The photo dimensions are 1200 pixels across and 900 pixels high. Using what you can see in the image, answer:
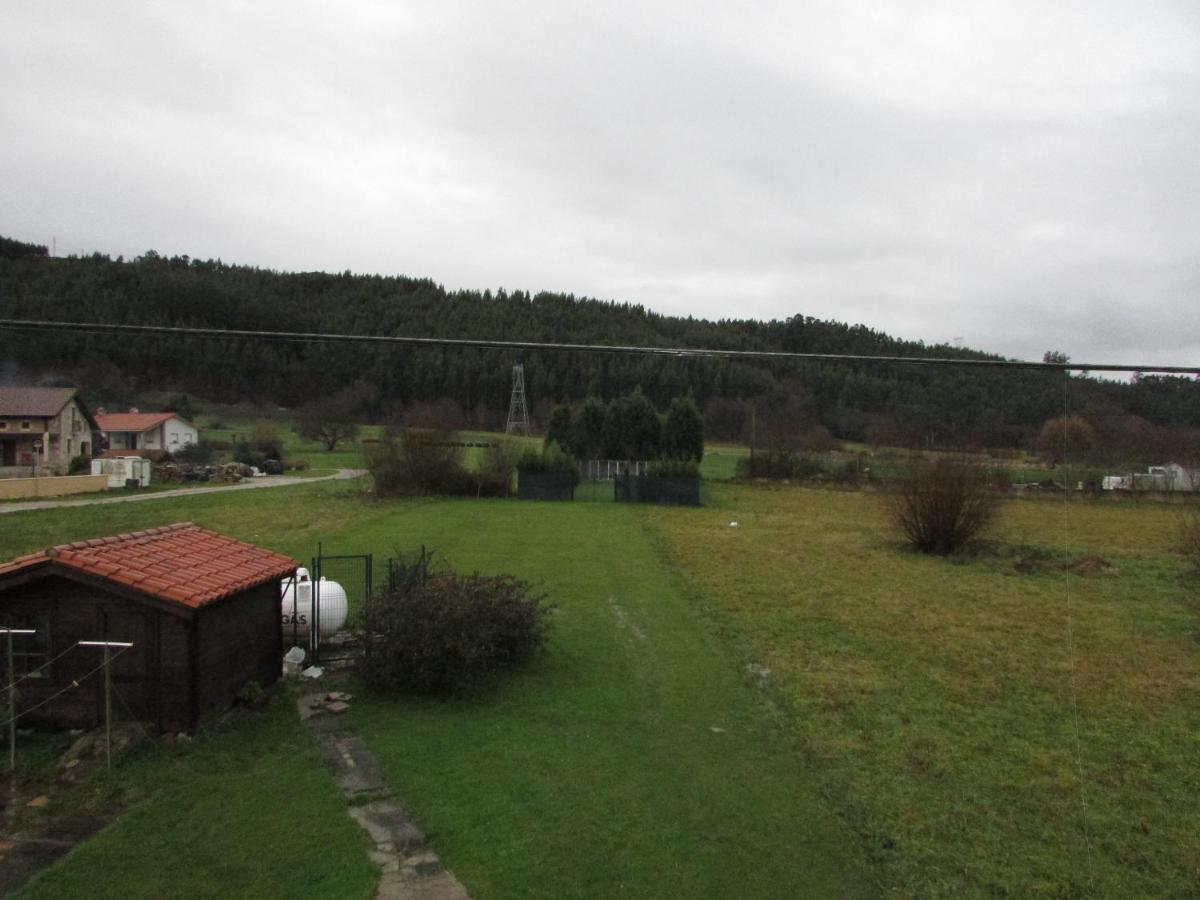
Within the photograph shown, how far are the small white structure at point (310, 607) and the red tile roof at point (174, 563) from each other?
110 cm

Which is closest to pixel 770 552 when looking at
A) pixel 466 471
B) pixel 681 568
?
pixel 681 568

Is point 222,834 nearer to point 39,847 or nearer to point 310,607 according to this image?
point 39,847

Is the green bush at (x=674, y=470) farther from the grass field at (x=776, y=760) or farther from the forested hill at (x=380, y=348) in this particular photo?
the grass field at (x=776, y=760)

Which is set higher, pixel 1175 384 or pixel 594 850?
pixel 1175 384

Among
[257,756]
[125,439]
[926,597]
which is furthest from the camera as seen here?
[125,439]

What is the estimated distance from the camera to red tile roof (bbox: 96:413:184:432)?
24859 millimetres

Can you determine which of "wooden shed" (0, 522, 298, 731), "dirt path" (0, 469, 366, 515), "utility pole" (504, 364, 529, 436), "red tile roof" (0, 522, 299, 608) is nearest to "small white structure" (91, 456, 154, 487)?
"dirt path" (0, 469, 366, 515)

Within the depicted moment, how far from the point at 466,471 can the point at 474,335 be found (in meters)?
27.1

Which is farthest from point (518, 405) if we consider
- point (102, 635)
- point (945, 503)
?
point (945, 503)

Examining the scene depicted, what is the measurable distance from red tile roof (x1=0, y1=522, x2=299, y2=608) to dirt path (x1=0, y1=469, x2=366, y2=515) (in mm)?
20729

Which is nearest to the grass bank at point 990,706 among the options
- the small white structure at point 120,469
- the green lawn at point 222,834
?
the green lawn at point 222,834

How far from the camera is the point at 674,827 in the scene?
7156mm

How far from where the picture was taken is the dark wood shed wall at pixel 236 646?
9.07 metres

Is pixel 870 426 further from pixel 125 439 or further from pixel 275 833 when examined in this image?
pixel 125 439
